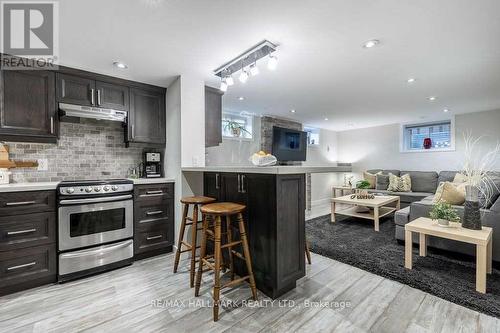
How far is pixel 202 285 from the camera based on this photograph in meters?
2.11

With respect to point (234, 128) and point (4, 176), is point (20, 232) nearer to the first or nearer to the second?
point (4, 176)

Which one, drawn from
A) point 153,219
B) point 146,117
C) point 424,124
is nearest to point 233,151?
point 146,117

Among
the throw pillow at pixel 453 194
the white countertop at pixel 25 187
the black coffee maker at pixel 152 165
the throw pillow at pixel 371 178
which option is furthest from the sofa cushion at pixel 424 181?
the white countertop at pixel 25 187

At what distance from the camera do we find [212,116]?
10.8 feet

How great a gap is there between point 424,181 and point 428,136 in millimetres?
1333

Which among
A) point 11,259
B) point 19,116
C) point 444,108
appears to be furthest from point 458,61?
point 11,259

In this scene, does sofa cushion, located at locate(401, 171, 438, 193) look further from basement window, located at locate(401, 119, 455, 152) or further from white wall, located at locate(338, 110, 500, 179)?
basement window, located at locate(401, 119, 455, 152)

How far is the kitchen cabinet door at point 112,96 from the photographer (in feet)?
8.81

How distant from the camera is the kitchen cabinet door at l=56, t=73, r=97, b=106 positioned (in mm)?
2475

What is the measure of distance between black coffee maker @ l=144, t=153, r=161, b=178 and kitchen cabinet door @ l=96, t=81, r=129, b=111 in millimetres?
674

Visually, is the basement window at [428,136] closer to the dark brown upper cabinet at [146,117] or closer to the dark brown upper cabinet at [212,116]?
the dark brown upper cabinet at [212,116]

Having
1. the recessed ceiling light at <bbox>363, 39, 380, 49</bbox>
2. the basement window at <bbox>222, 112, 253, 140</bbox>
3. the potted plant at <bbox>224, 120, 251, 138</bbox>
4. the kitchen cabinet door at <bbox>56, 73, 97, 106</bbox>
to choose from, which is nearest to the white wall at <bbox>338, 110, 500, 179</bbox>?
the basement window at <bbox>222, 112, 253, 140</bbox>

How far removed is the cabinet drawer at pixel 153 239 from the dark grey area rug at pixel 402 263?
1.91 meters

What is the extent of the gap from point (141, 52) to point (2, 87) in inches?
54.6
